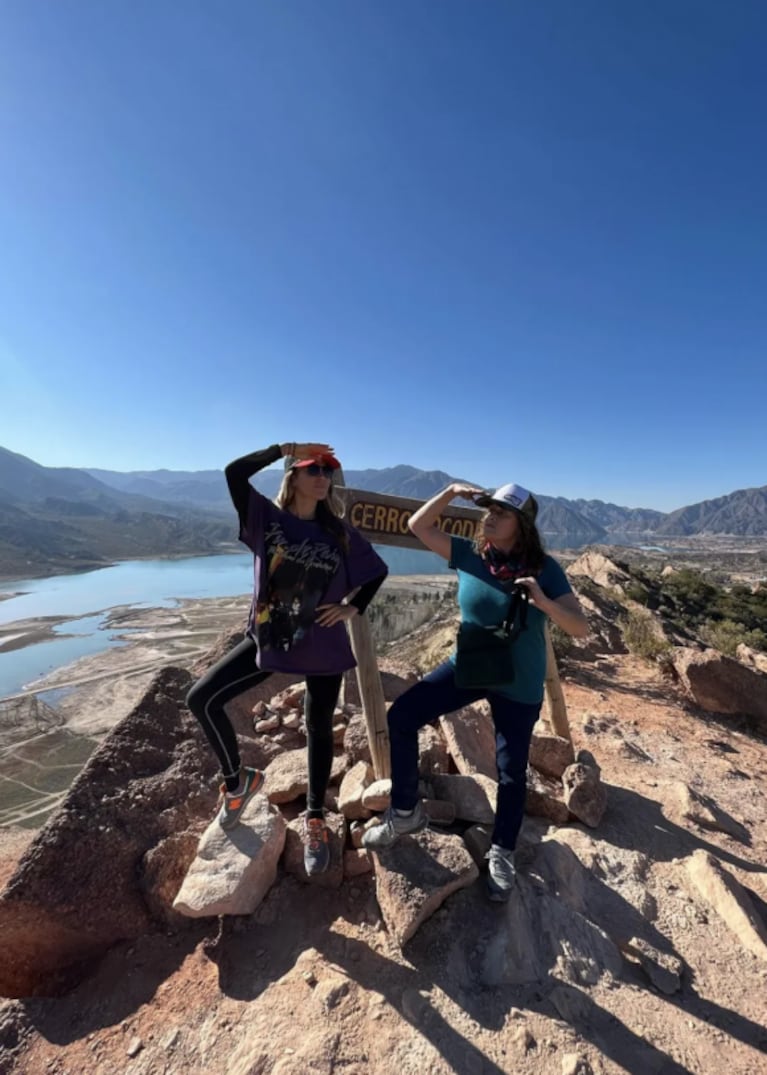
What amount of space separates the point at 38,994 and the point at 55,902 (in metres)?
0.40

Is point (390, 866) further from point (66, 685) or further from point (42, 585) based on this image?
point (42, 585)

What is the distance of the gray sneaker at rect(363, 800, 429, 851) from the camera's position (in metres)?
2.45

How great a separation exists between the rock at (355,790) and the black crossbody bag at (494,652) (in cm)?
120

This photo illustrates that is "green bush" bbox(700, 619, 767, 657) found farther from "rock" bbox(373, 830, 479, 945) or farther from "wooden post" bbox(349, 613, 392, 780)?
"rock" bbox(373, 830, 479, 945)

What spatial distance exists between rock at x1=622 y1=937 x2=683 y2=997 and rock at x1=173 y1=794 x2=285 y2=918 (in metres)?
1.86

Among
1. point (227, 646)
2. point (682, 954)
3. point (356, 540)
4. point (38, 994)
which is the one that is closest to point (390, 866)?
point (682, 954)

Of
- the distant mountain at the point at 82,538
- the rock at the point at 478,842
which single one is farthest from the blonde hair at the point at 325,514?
the distant mountain at the point at 82,538

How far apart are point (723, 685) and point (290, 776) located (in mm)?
6181

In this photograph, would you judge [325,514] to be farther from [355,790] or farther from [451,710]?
[355,790]

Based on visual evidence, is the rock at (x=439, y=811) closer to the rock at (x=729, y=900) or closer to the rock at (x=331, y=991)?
the rock at (x=331, y=991)

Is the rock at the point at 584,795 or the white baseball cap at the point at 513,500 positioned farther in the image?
the rock at the point at 584,795

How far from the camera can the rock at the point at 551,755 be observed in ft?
12.6

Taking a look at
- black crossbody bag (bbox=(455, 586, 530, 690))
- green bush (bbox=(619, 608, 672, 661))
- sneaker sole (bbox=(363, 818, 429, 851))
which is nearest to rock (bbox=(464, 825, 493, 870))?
sneaker sole (bbox=(363, 818, 429, 851))

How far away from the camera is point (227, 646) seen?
6.03m
